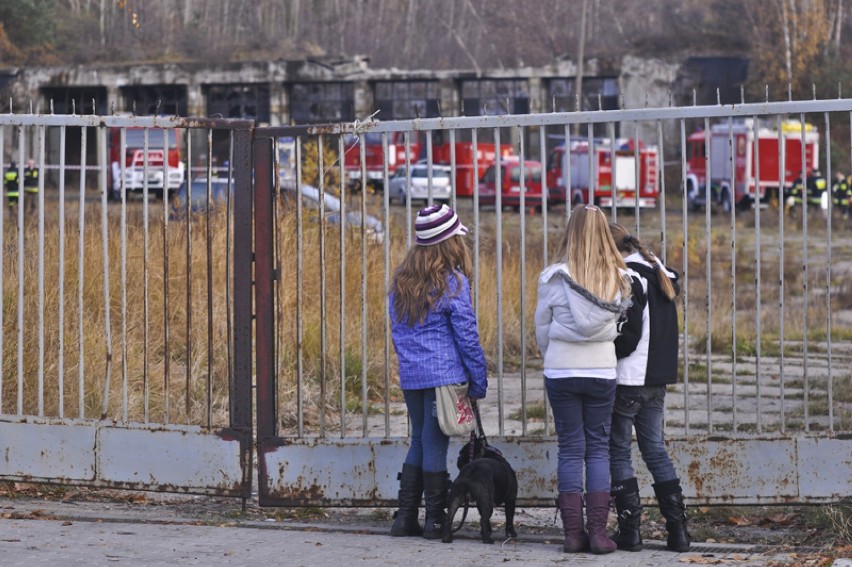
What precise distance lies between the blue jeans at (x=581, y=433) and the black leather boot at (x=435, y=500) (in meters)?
0.55

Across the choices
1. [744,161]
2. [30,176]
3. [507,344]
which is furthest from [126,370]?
[744,161]

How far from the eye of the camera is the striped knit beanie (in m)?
5.66

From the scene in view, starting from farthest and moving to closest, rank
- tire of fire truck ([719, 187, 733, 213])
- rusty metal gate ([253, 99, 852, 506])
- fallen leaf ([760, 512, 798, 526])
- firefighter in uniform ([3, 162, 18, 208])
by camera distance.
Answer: tire of fire truck ([719, 187, 733, 213]) < firefighter in uniform ([3, 162, 18, 208]) < fallen leaf ([760, 512, 798, 526]) < rusty metal gate ([253, 99, 852, 506])

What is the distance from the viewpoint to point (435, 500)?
18.9 ft

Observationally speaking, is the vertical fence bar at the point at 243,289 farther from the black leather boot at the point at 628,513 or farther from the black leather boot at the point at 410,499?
the black leather boot at the point at 628,513

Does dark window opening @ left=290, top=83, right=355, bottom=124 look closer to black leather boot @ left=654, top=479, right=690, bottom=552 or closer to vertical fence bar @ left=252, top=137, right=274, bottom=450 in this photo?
vertical fence bar @ left=252, top=137, right=274, bottom=450

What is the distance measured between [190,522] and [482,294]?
623 centimetres

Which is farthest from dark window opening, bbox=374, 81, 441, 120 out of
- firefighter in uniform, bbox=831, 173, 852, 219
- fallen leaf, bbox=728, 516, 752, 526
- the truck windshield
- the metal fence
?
fallen leaf, bbox=728, 516, 752, 526

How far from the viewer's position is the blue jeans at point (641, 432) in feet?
18.2

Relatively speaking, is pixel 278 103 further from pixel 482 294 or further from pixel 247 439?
pixel 247 439

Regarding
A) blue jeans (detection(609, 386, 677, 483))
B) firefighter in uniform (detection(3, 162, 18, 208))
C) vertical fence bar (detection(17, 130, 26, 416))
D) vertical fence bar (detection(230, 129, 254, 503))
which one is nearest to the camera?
blue jeans (detection(609, 386, 677, 483))

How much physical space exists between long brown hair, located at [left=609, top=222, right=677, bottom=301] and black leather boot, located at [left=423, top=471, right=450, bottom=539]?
1.29m

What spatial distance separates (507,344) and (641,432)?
23.0ft

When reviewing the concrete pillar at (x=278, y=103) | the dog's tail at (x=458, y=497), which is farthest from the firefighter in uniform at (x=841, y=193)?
the dog's tail at (x=458, y=497)
